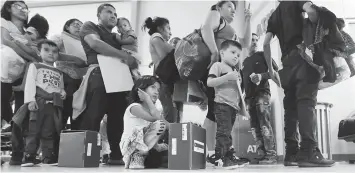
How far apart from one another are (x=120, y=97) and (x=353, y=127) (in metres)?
1.84

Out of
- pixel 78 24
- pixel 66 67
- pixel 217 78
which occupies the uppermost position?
pixel 78 24

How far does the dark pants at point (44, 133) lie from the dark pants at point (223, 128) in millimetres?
1100

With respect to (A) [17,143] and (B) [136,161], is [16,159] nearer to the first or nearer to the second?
(A) [17,143]

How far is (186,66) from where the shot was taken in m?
Answer: 2.00

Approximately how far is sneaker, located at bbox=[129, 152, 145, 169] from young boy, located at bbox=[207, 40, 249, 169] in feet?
1.26

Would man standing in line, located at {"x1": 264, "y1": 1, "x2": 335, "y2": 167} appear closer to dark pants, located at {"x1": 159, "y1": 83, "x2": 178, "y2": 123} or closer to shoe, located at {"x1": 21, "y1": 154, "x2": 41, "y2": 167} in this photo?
dark pants, located at {"x1": 159, "y1": 83, "x2": 178, "y2": 123}

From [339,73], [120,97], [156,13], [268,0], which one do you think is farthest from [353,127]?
[156,13]

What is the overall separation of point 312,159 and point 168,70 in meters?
0.97

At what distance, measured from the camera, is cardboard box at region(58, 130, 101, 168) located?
6.26 feet

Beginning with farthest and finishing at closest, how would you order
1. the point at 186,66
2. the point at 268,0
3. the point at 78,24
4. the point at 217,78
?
1. the point at 268,0
2. the point at 78,24
3. the point at 186,66
4. the point at 217,78

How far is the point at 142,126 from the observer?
1892 mm

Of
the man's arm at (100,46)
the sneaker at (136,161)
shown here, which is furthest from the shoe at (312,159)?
the man's arm at (100,46)

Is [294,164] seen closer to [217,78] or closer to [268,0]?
Answer: [217,78]

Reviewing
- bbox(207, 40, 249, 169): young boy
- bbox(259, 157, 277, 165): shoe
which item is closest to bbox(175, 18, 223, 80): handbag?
bbox(207, 40, 249, 169): young boy
